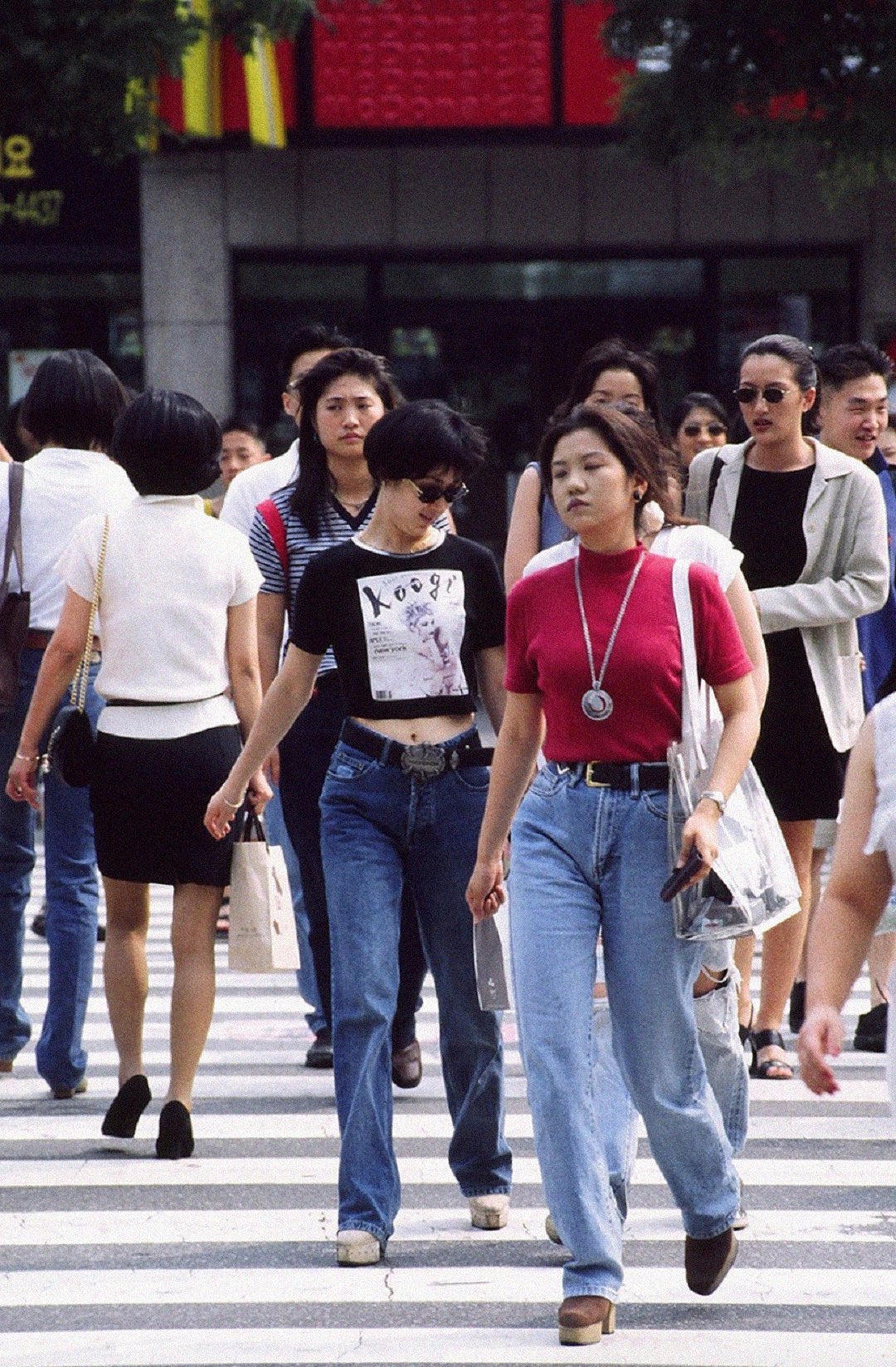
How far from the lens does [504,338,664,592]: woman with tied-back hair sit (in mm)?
6266

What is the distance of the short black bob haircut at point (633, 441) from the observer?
15.8ft

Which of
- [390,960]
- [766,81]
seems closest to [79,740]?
[390,960]

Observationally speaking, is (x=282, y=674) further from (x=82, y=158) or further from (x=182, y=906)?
(x=82, y=158)

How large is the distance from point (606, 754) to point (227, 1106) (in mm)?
2582

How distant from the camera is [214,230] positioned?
60.2 feet

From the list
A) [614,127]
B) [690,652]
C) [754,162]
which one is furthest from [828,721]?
[614,127]

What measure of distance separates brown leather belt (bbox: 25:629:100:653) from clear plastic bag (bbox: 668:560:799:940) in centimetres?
266

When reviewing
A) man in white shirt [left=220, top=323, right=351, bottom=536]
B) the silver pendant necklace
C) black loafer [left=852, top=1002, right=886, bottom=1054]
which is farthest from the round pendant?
black loafer [left=852, top=1002, right=886, bottom=1054]

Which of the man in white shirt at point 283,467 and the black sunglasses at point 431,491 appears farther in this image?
the man in white shirt at point 283,467

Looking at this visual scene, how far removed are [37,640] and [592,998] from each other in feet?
9.25

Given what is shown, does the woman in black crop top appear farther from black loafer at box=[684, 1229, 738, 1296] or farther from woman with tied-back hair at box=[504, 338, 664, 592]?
woman with tied-back hair at box=[504, 338, 664, 592]

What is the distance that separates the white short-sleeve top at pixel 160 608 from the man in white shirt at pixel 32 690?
673mm

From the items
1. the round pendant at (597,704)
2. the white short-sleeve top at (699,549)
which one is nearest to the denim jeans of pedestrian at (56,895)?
the white short-sleeve top at (699,549)

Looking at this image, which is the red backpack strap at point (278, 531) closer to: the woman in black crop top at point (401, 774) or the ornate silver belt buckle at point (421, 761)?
the woman in black crop top at point (401, 774)
